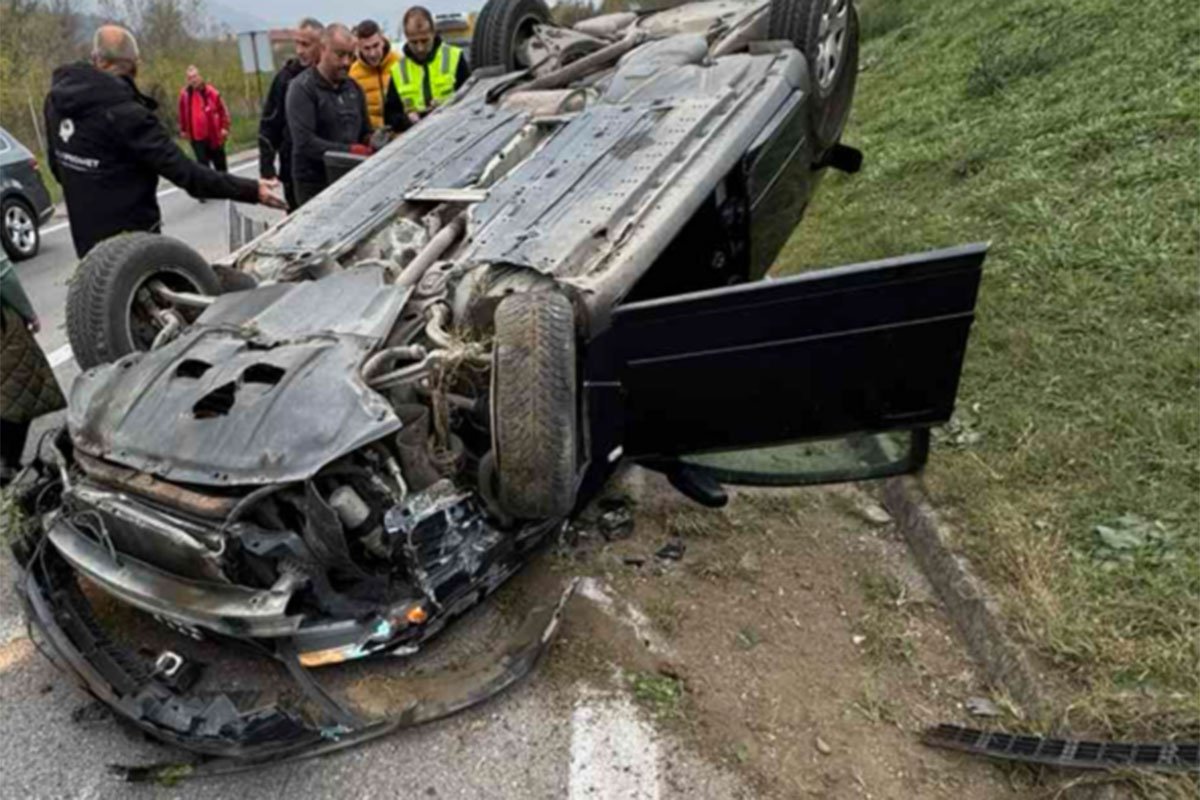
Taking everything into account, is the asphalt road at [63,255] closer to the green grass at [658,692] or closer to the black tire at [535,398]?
the black tire at [535,398]

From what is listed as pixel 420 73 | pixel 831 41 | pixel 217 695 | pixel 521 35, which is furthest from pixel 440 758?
pixel 420 73

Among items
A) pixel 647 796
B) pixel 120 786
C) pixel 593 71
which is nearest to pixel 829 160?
pixel 593 71

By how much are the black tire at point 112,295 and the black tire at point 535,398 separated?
143cm

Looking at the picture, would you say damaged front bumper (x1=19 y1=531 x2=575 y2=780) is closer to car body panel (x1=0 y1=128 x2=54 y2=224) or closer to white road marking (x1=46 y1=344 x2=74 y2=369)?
white road marking (x1=46 y1=344 x2=74 y2=369)

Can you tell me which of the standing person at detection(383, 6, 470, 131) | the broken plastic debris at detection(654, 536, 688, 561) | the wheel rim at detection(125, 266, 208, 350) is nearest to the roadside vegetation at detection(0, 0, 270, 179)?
the standing person at detection(383, 6, 470, 131)

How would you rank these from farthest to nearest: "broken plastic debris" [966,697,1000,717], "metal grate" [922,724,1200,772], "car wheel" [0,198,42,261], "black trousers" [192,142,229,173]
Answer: "black trousers" [192,142,229,173], "car wheel" [0,198,42,261], "broken plastic debris" [966,697,1000,717], "metal grate" [922,724,1200,772]

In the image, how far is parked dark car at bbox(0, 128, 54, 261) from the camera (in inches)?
327

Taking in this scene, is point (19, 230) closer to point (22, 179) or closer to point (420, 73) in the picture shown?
point (22, 179)

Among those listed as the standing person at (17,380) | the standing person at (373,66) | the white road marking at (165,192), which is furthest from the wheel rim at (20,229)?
the standing person at (17,380)

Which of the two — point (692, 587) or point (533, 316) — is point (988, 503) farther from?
point (533, 316)

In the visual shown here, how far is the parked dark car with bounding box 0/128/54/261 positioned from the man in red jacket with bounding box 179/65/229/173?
216 centimetres

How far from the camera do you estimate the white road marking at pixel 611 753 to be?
2203mm

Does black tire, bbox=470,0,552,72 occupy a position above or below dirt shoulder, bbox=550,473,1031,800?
above

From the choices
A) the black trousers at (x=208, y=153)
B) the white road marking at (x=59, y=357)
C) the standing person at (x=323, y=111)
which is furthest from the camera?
the black trousers at (x=208, y=153)
